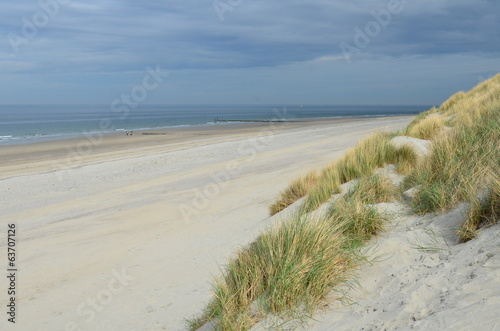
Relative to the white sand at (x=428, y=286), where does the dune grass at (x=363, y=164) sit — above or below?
above

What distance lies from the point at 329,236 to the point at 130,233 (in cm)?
446

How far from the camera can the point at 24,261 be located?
21.1 ft

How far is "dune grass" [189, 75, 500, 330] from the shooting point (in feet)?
11.6

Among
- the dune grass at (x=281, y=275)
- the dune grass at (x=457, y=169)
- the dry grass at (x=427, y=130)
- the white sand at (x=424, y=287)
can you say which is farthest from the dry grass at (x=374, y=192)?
the dry grass at (x=427, y=130)

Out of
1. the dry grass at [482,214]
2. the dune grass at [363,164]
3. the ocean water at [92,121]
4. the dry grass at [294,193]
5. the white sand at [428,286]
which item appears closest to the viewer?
the white sand at [428,286]

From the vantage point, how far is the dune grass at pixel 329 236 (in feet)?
11.6

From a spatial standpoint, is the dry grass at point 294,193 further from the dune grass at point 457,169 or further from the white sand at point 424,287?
the white sand at point 424,287

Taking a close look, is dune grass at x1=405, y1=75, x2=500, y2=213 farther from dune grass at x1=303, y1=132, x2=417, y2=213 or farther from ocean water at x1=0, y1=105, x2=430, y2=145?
ocean water at x1=0, y1=105, x2=430, y2=145

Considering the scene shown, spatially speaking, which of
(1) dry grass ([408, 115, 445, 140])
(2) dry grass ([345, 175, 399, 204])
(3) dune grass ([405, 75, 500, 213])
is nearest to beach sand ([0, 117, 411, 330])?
(2) dry grass ([345, 175, 399, 204])

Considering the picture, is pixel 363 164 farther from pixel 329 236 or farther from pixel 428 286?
pixel 428 286

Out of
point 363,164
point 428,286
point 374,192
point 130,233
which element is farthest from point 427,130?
point 428,286

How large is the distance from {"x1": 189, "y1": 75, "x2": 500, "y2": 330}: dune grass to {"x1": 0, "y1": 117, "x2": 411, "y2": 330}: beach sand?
1.26ft

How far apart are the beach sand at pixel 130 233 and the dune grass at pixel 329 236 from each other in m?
0.38

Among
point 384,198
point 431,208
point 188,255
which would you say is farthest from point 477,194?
point 188,255
